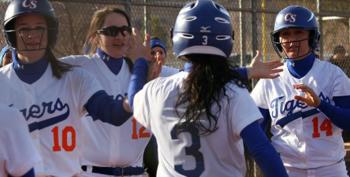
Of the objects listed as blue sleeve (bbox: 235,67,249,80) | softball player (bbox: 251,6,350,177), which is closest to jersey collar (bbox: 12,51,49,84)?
blue sleeve (bbox: 235,67,249,80)

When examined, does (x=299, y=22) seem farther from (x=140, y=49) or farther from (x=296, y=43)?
(x=140, y=49)

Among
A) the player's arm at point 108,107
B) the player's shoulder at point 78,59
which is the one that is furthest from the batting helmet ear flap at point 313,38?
the player's arm at point 108,107

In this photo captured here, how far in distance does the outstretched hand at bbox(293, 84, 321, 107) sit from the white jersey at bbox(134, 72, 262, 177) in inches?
67.2

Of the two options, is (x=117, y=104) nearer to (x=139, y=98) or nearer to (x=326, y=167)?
(x=139, y=98)

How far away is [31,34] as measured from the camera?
4656 mm

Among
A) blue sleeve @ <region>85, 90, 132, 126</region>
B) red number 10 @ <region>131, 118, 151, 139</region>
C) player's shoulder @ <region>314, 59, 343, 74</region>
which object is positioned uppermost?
blue sleeve @ <region>85, 90, 132, 126</region>

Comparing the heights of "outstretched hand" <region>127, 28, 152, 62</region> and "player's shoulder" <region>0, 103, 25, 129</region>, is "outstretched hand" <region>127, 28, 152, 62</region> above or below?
above

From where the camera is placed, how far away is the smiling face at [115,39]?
18.4 feet

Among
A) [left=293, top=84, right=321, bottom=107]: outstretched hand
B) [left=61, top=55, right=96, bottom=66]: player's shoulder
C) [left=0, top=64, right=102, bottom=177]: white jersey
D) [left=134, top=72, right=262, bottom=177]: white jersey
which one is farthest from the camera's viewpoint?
[left=293, top=84, right=321, bottom=107]: outstretched hand

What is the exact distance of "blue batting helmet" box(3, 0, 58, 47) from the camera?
15.2ft

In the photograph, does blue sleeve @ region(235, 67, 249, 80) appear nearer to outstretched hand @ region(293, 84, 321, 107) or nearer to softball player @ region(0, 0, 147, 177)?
softball player @ region(0, 0, 147, 177)

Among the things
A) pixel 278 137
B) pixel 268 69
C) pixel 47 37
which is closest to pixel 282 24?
pixel 278 137

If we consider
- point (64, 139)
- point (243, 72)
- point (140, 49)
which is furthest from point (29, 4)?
point (243, 72)

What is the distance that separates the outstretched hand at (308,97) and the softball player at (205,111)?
1.59 m
